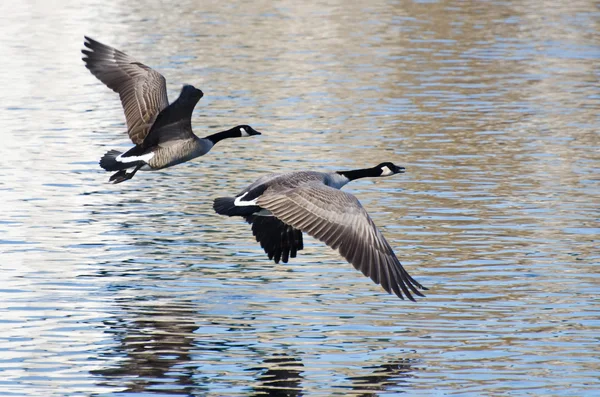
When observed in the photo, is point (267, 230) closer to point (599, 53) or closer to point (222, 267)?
point (222, 267)

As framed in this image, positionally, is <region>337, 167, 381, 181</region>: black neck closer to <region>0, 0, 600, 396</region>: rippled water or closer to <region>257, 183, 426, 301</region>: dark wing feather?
<region>0, 0, 600, 396</region>: rippled water

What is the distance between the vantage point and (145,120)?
49.8 feet

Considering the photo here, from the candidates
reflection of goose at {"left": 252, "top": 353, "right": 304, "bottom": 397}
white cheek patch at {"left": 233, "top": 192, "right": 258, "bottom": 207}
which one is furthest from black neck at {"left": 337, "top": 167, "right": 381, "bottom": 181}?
reflection of goose at {"left": 252, "top": 353, "right": 304, "bottom": 397}

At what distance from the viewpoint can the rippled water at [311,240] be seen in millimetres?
10789

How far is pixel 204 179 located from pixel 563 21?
24319 mm

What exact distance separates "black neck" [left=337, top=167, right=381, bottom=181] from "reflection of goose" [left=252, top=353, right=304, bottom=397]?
3.45m

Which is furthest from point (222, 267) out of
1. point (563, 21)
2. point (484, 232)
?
point (563, 21)

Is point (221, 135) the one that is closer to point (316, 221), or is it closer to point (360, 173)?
point (360, 173)

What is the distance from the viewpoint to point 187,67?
105ft

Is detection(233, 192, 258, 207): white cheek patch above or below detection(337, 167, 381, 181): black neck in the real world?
above

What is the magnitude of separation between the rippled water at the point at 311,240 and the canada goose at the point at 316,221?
A: 0.61m

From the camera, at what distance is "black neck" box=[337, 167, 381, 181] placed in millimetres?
14009

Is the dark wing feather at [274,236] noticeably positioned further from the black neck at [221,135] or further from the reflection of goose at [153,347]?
the black neck at [221,135]

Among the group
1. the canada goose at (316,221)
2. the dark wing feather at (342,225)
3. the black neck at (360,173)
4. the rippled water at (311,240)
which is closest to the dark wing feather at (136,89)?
the rippled water at (311,240)
